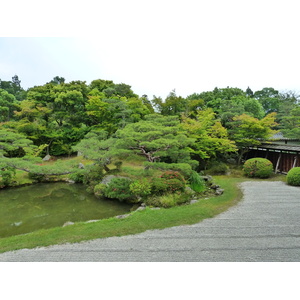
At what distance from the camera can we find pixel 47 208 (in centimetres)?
736

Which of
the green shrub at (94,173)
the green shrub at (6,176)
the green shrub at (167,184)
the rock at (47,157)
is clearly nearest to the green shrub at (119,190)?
the green shrub at (167,184)

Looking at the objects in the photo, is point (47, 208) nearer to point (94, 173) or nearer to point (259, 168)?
point (94, 173)

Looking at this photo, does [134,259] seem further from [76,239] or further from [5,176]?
[5,176]

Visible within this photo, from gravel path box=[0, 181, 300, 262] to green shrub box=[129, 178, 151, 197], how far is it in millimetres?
2674

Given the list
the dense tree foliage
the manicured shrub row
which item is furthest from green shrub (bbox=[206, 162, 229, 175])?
the manicured shrub row

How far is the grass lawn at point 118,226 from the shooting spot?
4.10 metres

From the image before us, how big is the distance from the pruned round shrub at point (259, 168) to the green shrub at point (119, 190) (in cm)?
673

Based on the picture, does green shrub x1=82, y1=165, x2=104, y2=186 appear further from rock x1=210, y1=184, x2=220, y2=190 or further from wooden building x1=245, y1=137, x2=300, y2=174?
wooden building x1=245, y1=137, x2=300, y2=174

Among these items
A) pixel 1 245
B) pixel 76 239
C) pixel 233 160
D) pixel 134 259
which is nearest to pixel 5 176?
pixel 1 245

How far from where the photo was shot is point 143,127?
8305mm

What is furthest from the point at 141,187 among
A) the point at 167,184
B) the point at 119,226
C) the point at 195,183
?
the point at 195,183

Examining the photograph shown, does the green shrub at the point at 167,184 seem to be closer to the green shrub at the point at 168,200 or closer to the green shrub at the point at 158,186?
the green shrub at the point at 158,186

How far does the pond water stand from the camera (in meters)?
6.03
